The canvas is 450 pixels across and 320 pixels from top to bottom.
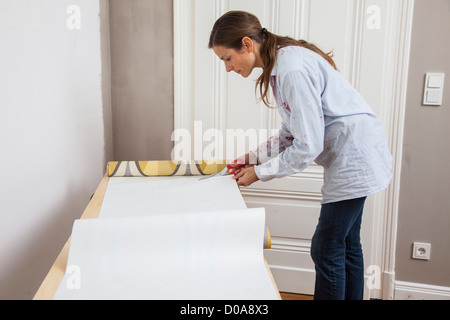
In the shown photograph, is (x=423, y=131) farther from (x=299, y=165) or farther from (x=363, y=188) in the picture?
(x=299, y=165)

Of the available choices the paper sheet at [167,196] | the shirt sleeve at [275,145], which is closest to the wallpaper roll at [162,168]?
the paper sheet at [167,196]

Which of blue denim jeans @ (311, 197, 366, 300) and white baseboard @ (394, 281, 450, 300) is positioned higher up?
blue denim jeans @ (311, 197, 366, 300)

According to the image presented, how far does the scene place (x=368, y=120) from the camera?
1228 mm

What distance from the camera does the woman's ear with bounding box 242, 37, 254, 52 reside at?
117 cm

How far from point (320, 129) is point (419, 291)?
1.25 metres

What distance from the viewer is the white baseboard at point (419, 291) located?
73.2 inches

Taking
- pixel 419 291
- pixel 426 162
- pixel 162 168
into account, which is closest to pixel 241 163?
pixel 162 168

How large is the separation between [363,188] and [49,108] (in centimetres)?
99

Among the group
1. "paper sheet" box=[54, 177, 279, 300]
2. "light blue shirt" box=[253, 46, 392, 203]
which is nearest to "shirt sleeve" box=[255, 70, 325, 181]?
"light blue shirt" box=[253, 46, 392, 203]

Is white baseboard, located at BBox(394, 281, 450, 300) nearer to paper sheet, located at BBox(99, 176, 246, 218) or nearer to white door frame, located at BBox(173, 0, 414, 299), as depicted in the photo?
white door frame, located at BBox(173, 0, 414, 299)

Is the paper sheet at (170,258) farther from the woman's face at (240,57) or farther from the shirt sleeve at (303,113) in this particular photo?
the woman's face at (240,57)

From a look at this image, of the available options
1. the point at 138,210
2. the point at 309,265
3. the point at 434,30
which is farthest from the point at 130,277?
the point at 434,30

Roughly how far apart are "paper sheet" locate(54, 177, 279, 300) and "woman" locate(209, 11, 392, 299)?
360 millimetres

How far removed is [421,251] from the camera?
185 cm
